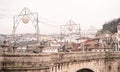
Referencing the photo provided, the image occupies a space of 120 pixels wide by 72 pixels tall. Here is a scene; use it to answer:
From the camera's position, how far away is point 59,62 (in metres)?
24.7

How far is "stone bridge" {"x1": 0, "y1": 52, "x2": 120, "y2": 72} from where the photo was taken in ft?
62.1

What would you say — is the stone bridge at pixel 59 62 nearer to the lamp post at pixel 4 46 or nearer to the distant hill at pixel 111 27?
the lamp post at pixel 4 46

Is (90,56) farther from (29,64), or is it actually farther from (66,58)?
(29,64)

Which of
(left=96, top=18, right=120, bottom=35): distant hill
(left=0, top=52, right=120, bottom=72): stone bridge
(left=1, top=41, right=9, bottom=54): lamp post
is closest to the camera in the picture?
(left=1, top=41, right=9, bottom=54): lamp post

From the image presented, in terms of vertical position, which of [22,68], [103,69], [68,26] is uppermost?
[68,26]

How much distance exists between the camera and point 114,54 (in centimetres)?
4262

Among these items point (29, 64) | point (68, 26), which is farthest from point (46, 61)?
point (68, 26)

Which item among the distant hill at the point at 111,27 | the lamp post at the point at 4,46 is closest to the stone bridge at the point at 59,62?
the lamp post at the point at 4,46

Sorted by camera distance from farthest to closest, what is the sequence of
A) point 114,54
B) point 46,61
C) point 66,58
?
1. point 114,54
2. point 66,58
3. point 46,61

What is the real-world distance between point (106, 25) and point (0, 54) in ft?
369

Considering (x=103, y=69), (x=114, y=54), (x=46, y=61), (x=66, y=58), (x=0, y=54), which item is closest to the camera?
(x=0, y=54)

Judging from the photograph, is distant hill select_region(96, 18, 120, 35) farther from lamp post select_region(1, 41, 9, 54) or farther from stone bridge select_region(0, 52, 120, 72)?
lamp post select_region(1, 41, 9, 54)

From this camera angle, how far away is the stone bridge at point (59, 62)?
18922 millimetres

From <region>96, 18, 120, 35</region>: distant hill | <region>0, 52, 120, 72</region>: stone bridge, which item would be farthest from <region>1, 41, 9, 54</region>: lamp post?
<region>96, 18, 120, 35</region>: distant hill
